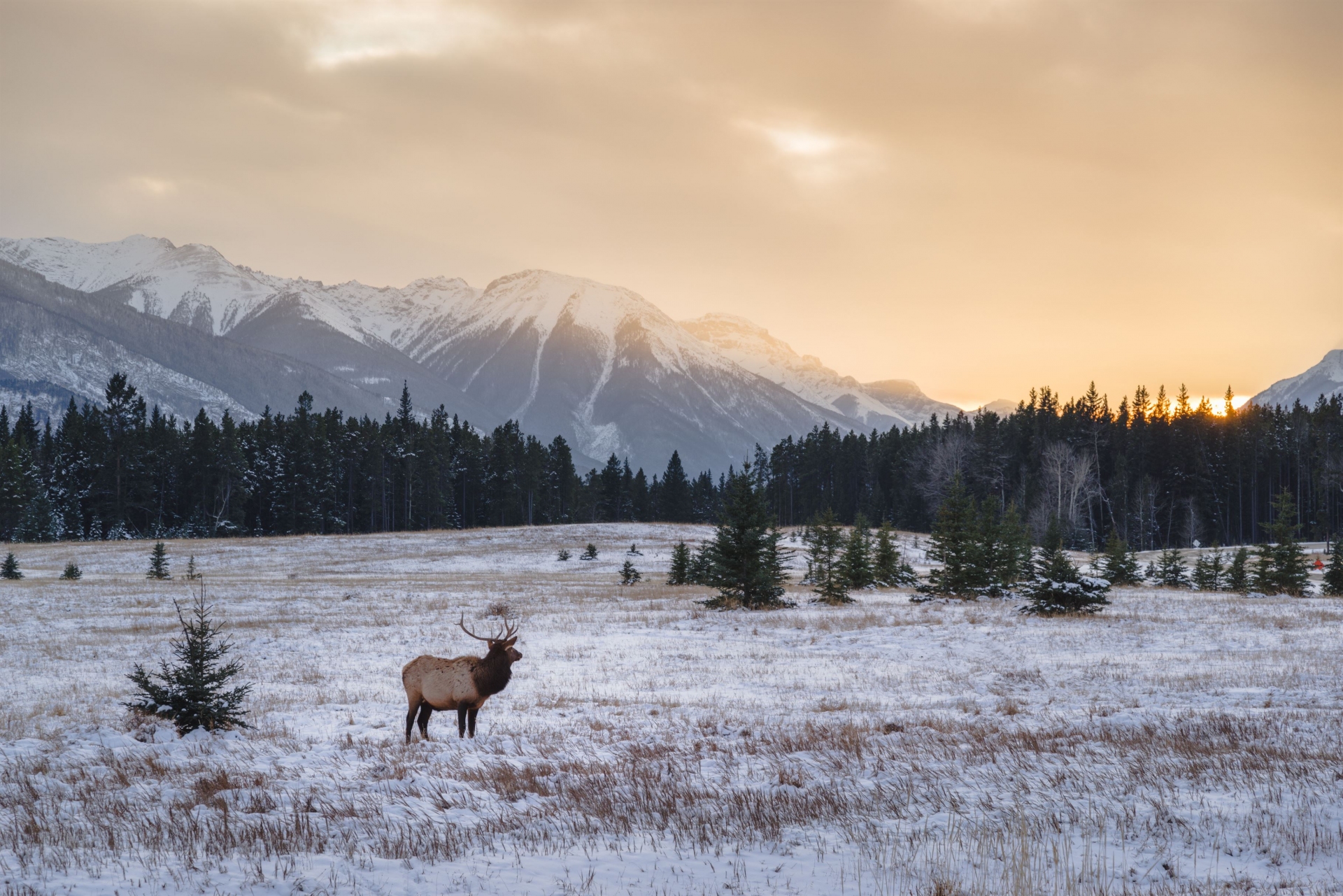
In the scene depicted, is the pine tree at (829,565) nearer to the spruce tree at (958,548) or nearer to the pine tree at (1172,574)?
the spruce tree at (958,548)

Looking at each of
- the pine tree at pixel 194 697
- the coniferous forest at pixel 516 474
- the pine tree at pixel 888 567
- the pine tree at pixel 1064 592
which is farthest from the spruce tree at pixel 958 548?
the coniferous forest at pixel 516 474

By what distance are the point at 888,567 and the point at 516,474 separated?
274 ft

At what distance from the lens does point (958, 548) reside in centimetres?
3872

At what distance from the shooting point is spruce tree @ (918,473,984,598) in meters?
38.4

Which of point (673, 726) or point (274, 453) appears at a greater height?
point (274, 453)

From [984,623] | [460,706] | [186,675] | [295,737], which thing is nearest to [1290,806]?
[460,706]

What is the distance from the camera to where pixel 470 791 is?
936 cm

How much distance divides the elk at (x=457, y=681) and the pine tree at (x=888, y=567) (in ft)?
110

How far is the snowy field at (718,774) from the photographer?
6730 mm

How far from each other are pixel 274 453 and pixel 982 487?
304 feet

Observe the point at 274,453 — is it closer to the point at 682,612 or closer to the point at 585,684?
the point at 682,612

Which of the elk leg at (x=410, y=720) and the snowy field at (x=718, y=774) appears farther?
the elk leg at (x=410, y=720)

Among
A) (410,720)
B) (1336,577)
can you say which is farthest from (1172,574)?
(410,720)

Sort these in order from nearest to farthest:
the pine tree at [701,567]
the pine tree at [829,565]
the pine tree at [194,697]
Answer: the pine tree at [194,697]
the pine tree at [829,565]
the pine tree at [701,567]
